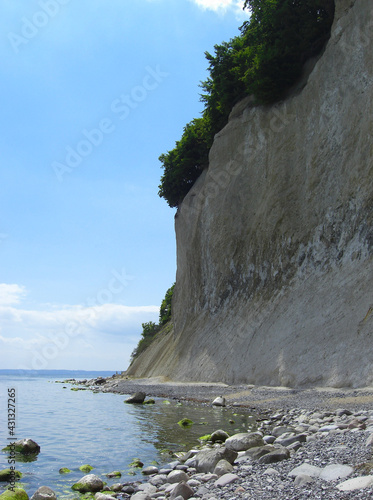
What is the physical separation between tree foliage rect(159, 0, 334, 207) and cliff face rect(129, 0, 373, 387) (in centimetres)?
160

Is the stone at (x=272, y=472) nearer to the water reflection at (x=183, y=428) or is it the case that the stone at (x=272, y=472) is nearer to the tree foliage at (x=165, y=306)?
the water reflection at (x=183, y=428)

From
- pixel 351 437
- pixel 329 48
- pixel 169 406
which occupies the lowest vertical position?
pixel 169 406

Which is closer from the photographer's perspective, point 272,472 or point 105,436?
point 272,472

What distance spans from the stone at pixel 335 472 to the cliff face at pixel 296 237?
1064cm

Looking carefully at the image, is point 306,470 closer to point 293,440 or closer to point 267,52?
point 293,440

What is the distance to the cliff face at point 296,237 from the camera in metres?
18.9

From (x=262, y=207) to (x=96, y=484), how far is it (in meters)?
23.5

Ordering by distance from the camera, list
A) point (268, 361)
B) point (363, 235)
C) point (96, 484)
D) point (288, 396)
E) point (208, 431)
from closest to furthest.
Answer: point (96, 484) < point (208, 431) < point (288, 396) < point (363, 235) < point (268, 361)

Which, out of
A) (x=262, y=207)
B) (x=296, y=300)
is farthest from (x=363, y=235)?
(x=262, y=207)

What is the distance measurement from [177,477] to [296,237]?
63.8 ft

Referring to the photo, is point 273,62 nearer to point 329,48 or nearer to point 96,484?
point 329,48

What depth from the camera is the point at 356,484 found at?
468 centimetres

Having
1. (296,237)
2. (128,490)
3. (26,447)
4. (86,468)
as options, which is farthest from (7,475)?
(296,237)

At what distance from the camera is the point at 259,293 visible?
27.3m
